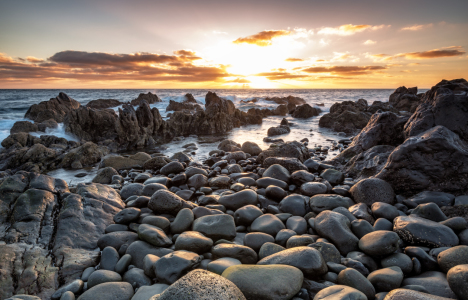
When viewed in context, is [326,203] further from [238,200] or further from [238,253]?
[238,253]

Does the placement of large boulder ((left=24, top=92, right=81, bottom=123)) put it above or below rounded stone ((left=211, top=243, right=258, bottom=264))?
above

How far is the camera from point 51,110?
15648 mm

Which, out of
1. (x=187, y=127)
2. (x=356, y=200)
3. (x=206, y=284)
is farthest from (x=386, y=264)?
(x=187, y=127)

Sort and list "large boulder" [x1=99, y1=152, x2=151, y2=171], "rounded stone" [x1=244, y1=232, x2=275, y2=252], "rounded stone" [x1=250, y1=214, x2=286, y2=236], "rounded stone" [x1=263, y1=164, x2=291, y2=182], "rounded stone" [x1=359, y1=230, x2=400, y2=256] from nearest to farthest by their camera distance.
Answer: "rounded stone" [x1=359, y1=230, x2=400, y2=256] < "rounded stone" [x1=244, y1=232, x2=275, y2=252] < "rounded stone" [x1=250, y1=214, x2=286, y2=236] < "rounded stone" [x1=263, y1=164, x2=291, y2=182] < "large boulder" [x1=99, y1=152, x2=151, y2=171]

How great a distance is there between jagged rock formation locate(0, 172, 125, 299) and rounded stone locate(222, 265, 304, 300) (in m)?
1.93

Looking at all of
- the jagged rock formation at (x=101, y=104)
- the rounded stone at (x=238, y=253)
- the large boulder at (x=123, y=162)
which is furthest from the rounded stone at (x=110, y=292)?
the jagged rock formation at (x=101, y=104)

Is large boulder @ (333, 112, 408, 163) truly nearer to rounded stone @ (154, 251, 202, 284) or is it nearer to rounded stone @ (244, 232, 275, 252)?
rounded stone @ (244, 232, 275, 252)

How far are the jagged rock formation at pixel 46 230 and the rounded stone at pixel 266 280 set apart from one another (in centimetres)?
193

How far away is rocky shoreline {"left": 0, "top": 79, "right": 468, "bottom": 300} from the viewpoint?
2217 millimetres

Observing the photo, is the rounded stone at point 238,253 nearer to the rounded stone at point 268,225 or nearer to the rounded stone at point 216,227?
the rounded stone at point 216,227

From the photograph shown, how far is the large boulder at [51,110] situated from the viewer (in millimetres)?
15262

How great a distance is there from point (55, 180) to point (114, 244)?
210cm

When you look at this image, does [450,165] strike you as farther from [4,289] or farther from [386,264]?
[4,289]

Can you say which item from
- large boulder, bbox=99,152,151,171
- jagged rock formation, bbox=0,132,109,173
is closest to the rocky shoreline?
large boulder, bbox=99,152,151,171
